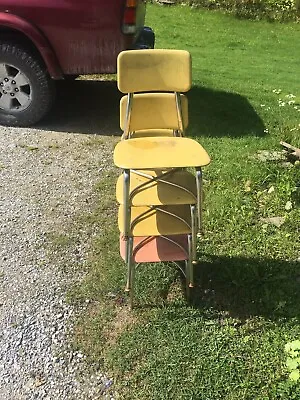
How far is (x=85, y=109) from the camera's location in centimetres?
645

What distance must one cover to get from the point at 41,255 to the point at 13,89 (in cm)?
243

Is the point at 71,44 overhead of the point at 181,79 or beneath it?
beneath

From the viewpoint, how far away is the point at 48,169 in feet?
16.5

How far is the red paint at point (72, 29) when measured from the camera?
518 centimetres

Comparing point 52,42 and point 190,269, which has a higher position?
point 52,42

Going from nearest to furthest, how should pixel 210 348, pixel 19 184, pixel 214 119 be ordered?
pixel 210 348, pixel 19 184, pixel 214 119

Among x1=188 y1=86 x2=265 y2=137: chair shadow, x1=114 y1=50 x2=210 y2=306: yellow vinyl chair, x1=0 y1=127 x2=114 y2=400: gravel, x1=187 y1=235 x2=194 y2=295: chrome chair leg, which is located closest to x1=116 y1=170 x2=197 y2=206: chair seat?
x1=114 y1=50 x2=210 y2=306: yellow vinyl chair

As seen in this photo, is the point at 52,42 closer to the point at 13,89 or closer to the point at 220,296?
the point at 13,89

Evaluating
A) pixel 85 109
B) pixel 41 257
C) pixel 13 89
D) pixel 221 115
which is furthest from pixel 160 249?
pixel 85 109

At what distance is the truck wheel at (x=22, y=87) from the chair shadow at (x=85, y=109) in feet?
0.78

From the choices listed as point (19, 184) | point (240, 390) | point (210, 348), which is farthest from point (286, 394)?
point (19, 184)

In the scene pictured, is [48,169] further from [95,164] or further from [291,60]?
[291,60]

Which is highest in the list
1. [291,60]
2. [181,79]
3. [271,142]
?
[181,79]

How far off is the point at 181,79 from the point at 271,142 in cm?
247
